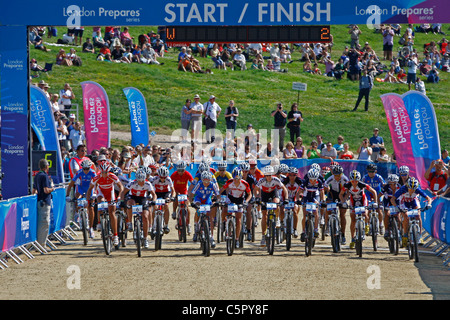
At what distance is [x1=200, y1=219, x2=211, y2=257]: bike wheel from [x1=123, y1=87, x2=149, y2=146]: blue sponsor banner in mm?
10488

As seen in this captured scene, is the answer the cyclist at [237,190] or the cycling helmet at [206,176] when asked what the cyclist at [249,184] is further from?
the cycling helmet at [206,176]

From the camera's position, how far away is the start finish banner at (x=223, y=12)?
1554cm

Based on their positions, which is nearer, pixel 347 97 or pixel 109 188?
pixel 109 188

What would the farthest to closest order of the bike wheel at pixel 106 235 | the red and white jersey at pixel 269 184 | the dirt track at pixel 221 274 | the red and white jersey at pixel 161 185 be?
the red and white jersey at pixel 161 185, the red and white jersey at pixel 269 184, the bike wheel at pixel 106 235, the dirt track at pixel 221 274

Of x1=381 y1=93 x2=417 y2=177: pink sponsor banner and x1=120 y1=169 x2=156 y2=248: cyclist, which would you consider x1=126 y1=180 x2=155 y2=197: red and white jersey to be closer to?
x1=120 y1=169 x2=156 y2=248: cyclist

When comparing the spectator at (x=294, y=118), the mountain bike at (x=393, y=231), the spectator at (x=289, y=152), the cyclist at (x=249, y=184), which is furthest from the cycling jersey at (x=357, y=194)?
the spectator at (x=294, y=118)

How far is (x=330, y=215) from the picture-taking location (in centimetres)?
1636

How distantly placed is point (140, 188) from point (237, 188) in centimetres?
220

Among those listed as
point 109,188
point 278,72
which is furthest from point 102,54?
point 109,188

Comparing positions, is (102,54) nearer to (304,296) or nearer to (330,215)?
(330,215)

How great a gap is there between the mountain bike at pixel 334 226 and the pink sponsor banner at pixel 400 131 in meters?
5.25

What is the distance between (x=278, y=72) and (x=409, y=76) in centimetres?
792

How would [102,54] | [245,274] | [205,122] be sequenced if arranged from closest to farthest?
[245,274]
[205,122]
[102,54]

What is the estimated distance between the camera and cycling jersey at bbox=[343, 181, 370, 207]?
16.9m
